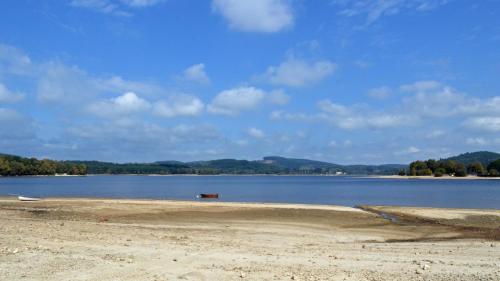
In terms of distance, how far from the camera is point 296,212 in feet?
150

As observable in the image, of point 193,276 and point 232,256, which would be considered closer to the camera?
point 193,276

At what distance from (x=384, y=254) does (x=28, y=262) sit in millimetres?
11520

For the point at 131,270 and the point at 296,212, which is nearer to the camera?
the point at 131,270

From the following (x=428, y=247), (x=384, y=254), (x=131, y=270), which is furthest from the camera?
(x=428, y=247)

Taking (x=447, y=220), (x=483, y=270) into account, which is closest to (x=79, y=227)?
(x=483, y=270)

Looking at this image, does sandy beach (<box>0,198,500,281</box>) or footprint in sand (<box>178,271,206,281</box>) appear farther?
sandy beach (<box>0,198,500,281</box>)

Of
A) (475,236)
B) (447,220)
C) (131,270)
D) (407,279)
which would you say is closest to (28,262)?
(131,270)

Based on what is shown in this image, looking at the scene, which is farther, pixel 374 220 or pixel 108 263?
pixel 374 220

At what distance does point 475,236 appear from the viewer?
27.6 metres

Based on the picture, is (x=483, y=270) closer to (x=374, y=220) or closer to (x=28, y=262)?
(x=28, y=262)

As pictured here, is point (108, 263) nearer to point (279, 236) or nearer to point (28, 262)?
point (28, 262)

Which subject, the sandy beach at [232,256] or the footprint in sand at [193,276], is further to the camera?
the sandy beach at [232,256]

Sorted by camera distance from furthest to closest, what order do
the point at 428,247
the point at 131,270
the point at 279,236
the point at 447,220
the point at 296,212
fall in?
1. the point at 296,212
2. the point at 447,220
3. the point at 279,236
4. the point at 428,247
5. the point at 131,270

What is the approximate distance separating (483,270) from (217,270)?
768cm
